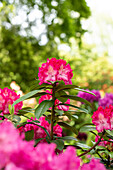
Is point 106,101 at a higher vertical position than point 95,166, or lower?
higher

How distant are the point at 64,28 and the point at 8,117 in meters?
3.28

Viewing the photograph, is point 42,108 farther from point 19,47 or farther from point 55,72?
point 19,47

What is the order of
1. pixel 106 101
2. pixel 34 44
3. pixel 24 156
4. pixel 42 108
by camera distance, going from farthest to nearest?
pixel 34 44 → pixel 106 101 → pixel 42 108 → pixel 24 156

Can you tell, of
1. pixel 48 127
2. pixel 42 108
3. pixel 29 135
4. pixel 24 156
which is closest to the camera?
pixel 24 156

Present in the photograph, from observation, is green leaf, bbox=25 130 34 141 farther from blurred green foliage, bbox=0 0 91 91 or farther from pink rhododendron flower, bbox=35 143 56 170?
blurred green foliage, bbox=0 0 91 91

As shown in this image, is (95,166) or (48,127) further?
(48,127)

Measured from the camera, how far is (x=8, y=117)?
1101mm

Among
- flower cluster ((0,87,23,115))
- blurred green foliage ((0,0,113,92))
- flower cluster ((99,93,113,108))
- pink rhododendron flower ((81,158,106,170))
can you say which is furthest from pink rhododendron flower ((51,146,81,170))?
blurred green foliage ((0,0,113,92))

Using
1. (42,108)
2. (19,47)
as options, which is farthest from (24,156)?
(19,47)

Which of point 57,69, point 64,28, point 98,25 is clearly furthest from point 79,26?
point 98,25

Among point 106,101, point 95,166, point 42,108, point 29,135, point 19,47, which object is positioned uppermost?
point 19,47

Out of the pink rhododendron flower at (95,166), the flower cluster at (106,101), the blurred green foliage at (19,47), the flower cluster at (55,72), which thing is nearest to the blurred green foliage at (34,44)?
the blurred green foliage at (19,47)

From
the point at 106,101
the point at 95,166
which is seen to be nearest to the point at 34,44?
the point at 106,101

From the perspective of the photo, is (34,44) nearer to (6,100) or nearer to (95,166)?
(6,100)
